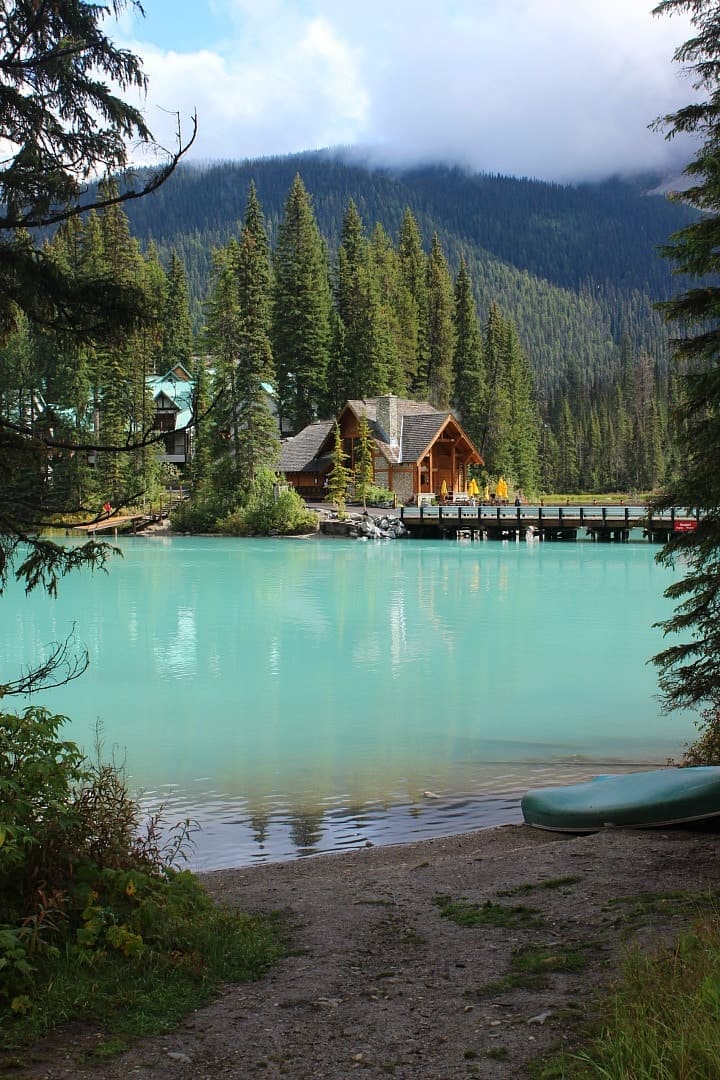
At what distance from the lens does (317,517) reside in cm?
5584

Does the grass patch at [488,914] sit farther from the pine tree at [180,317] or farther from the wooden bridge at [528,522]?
the pine tree at [180,317]

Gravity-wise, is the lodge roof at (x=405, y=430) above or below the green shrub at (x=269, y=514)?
above

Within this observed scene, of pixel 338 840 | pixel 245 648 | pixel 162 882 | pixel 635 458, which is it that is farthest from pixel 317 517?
pixel 635 458

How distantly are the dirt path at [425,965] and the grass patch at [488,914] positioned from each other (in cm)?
3

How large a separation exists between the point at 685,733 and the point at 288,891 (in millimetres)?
8004

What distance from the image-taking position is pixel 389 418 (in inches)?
2474

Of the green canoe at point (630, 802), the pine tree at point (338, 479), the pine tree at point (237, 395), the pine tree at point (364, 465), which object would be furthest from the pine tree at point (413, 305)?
the green canoe at point (630, 802)

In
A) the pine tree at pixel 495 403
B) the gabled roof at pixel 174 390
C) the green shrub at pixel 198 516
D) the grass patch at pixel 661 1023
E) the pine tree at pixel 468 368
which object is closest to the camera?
the grass patch at pixel 661 1023

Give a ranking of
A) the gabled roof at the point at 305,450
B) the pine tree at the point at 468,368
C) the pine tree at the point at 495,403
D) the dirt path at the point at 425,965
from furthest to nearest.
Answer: the pine tree at the point at 468,368, the pine tree at the point at 495,403, the gabled roof at the point at 305,450, the dirt path at the point at 425,965

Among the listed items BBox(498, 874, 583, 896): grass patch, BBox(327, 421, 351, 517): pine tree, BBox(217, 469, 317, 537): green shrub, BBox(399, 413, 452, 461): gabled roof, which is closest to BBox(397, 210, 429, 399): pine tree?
BBox(399, 413, 452, 461): gabled roof

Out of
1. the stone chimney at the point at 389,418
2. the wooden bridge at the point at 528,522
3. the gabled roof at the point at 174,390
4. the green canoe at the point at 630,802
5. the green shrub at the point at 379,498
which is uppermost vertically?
the gabled roof at the point at 174,390

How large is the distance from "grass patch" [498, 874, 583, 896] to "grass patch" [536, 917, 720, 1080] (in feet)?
6.58

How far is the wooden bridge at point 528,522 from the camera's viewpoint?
51.5 m

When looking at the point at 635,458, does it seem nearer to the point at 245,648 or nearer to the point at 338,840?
the point at 245,648
